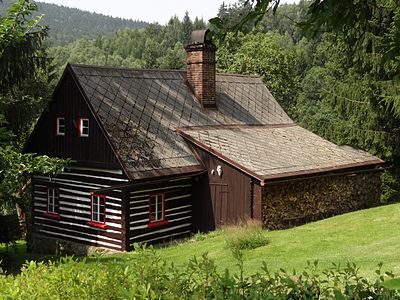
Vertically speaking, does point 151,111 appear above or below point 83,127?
above

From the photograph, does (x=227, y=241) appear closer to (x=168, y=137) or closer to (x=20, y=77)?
(x=168, y=137)

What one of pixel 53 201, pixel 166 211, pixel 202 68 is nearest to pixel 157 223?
pixel 166 211

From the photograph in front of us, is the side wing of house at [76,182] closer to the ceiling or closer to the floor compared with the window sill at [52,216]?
closer to the ceiling

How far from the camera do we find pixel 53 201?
2125 centimetres

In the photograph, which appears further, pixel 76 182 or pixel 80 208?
pixel 76 182

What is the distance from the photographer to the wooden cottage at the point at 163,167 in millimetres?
18391

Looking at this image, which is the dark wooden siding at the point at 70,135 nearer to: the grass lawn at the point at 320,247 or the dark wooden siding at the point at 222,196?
the dark wooden siding at the point at 222,196

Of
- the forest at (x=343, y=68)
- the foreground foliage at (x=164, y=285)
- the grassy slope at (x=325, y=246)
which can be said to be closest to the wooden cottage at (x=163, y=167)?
the grassy slope at (x=325, y=246)

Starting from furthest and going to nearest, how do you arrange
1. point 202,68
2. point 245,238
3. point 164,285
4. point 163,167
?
point 202,68 → point 163,167 → point 245,238 → point 164,285

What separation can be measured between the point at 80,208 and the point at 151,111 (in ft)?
14.6

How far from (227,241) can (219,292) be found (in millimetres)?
11761

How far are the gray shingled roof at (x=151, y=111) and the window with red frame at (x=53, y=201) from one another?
4255mm

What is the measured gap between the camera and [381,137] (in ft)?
84.9

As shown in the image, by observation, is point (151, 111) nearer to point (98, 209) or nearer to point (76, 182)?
point (76, 182)
